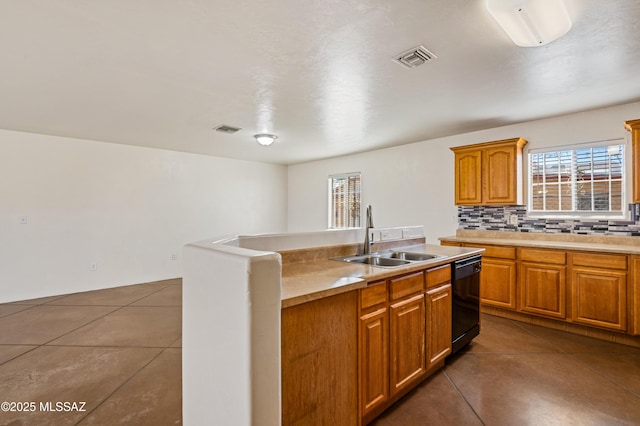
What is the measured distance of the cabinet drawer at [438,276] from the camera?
2.27 metres

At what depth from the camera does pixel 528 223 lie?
159 inches

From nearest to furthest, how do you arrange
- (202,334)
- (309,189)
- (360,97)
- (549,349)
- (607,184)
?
(202,334)
(549,349)
(360,97)
(607,184)
(309,189)

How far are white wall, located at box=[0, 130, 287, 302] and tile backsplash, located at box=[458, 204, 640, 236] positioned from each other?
492cm

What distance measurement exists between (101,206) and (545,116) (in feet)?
22.5

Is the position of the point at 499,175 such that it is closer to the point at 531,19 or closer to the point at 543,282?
the point at 543,282

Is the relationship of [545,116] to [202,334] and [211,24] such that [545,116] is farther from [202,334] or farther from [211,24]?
[202,334]

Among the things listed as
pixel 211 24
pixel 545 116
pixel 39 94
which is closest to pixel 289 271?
pixel 211 24

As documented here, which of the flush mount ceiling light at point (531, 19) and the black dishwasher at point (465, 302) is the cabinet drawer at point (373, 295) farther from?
the flush mount ceiling light at point (531, 19)

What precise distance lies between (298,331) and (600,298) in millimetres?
3431

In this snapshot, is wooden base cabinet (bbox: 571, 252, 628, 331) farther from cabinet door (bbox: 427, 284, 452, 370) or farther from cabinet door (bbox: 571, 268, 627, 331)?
cabinet door (bbox: 427, 284, 452, 370)

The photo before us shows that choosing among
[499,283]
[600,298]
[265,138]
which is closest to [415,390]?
[499,283]

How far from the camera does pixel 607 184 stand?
3.54m

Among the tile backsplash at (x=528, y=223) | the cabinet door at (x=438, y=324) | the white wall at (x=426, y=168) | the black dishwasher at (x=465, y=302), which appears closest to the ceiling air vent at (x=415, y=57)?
the black dishwasher at (x=465, y=302)

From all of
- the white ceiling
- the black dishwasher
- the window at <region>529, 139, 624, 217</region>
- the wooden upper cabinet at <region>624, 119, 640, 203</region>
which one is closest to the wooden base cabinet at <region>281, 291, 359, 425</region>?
the black dishwasher
